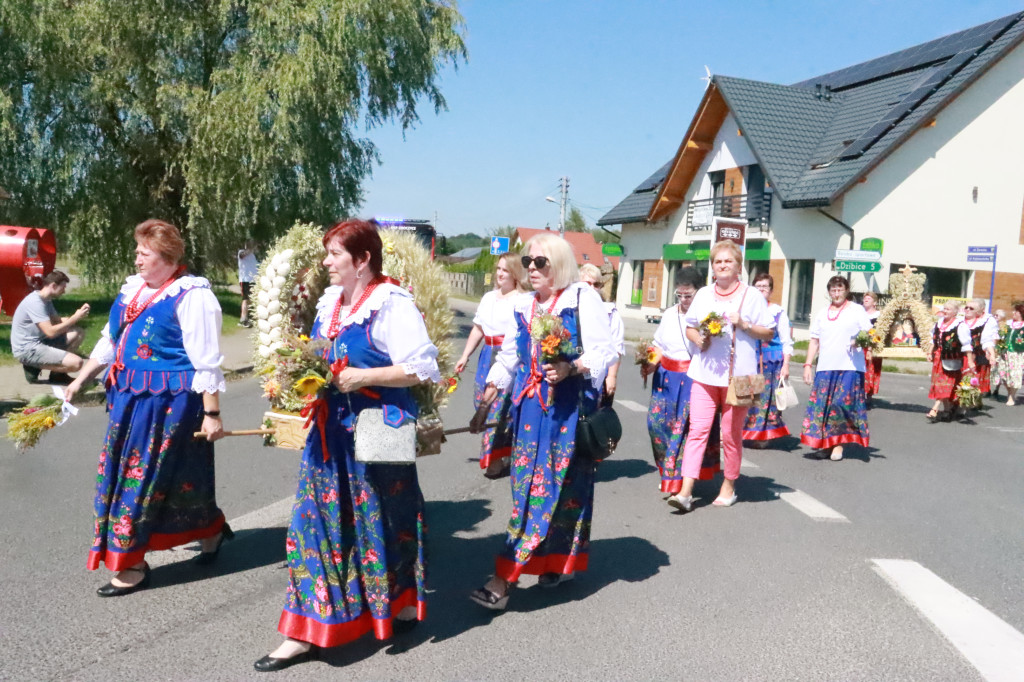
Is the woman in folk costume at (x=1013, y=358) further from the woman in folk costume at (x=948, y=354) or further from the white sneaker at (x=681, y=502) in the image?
the white sneaker at (x=681, y=502)

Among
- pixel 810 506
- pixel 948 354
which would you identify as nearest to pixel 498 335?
pixel 810 506

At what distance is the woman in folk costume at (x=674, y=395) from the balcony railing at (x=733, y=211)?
20958 millimetres

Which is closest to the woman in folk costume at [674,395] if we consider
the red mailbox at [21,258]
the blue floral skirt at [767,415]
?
the blue floral skirt at [767,415]

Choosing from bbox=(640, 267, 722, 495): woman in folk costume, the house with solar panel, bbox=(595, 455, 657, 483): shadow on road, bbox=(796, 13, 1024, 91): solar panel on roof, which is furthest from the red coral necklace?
bbox=(796, 13, 1024, 91): solar panel on roof

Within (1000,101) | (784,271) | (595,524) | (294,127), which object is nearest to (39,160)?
(294,127)

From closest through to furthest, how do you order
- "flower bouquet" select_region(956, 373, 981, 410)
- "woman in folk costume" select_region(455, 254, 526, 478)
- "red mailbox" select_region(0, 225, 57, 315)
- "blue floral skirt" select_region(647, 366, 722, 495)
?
"blue floral skirt" select_region(647, 366, 722, 495)
"woman in folk costume" select_region(455, 254, 526, 478)
"red mailbox" select_region(0, 225, 57, 315)
"flower bouquet" select_region(956, 373, 981, 410)

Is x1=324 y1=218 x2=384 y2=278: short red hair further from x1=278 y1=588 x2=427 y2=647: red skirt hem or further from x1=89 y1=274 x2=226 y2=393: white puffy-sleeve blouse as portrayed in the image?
x1=278 y1=588 x2=427 y2=647: red skirt hem

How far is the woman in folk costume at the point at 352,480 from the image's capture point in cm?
378

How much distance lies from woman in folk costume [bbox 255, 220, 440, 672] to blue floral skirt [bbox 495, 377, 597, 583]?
73cm

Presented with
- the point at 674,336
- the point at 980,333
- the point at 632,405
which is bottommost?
the point at 632,405

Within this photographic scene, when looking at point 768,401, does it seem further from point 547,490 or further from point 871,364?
point 547,490

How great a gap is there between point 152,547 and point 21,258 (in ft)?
26.7

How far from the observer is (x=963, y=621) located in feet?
15.1

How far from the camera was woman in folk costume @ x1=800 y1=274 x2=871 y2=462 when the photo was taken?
9.24 meters
